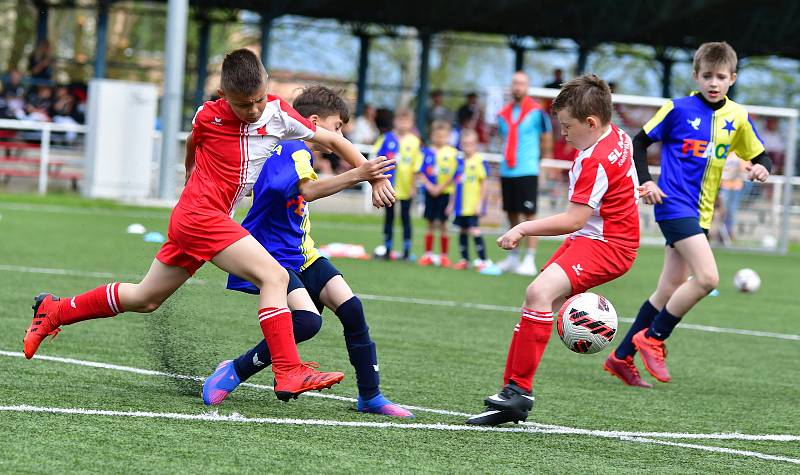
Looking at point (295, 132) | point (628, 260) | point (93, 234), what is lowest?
point (93, 234)

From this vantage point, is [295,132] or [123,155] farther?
[123,155]

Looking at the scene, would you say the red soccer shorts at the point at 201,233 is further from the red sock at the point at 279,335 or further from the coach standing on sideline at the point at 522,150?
the coach standing on sideline at the point at 522,150

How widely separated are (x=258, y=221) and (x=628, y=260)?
1.66 metres

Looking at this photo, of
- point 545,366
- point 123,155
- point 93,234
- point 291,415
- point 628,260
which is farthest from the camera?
point 123,155

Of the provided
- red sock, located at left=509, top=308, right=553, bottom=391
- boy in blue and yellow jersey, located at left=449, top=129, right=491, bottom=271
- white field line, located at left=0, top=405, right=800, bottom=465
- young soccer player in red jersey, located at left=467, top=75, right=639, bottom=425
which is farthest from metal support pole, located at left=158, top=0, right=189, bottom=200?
white field line, located at left=0, top=405, right=800, bottom=465

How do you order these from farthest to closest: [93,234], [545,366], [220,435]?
[93,234] < [545,366] < [220,435]

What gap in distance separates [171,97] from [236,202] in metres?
15.3

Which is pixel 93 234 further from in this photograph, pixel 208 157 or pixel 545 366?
pixel 208 157

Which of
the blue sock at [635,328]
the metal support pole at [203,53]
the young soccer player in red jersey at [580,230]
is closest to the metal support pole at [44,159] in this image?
the metal support pole at [203,53]

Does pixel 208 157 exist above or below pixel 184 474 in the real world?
above

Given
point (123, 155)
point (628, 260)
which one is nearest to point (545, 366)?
point (628, 260)

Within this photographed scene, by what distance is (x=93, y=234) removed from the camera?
15406mm

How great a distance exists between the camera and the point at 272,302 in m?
5.11

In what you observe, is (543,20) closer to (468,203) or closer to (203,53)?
(203,53)
